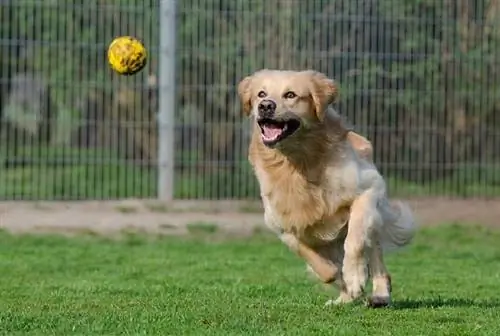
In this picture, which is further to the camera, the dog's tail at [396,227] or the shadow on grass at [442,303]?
the dog's tail at [396,227]

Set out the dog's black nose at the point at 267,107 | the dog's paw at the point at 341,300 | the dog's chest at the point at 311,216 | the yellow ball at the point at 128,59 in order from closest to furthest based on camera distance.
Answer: the dog's paw at the point at 341,300 → the dog's black nose at the point at 267,107 → the dog's chest at the point at 311,216 → the yellow ball at the point at 128,59

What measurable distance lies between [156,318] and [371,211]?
1618mm

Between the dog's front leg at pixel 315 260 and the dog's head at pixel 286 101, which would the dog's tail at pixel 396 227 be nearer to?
the dog's front leg at pixel 315 260

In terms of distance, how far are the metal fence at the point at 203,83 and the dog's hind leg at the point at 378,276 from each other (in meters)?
7.25

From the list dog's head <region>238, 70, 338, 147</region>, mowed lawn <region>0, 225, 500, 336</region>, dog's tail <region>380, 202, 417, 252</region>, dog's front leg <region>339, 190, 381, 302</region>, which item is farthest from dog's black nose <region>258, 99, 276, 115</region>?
mowed lawn <region>0, 225, 500, 336</region>

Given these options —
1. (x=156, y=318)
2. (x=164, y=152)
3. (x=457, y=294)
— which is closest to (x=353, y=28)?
(x=164, y=152)

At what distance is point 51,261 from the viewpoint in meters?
11.4

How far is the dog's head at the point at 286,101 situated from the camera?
8062 mm

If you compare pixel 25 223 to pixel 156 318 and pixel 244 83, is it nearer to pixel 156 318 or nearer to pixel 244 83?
pixel 244 83

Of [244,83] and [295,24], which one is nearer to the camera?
[244,83]

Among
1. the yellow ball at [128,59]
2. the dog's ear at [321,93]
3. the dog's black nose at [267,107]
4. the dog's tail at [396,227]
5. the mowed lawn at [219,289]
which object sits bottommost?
the mowed lawn at [219,289]

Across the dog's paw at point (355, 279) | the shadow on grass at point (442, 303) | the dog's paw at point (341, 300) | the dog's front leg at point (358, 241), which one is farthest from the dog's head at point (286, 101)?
the shadow on grass at point (442, 303)

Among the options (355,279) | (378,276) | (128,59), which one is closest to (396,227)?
(378,276)

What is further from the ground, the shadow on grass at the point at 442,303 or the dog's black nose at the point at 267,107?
the dog's black nose at the point at 267,107
